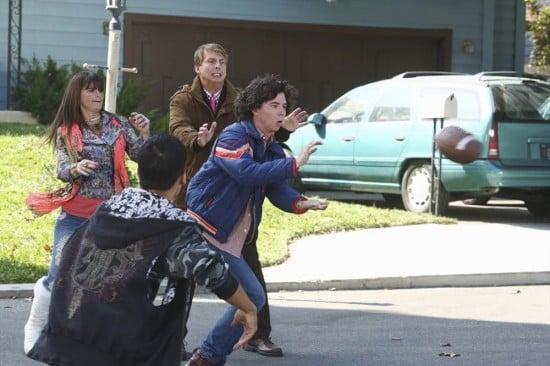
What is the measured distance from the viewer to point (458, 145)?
29.5 ft

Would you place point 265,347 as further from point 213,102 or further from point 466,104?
point 466,104

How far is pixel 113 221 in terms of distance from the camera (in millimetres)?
5039

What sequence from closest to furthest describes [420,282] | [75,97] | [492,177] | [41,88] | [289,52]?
[75,97] → [420,282] → [492,177] → [41,88] → [289,52]

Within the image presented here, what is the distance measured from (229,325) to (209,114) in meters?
1.71

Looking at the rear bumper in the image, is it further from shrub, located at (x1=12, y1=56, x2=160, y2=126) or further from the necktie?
the necktie

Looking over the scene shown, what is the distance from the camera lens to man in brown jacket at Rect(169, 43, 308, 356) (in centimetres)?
791

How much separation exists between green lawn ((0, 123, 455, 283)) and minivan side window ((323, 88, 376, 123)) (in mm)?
1242

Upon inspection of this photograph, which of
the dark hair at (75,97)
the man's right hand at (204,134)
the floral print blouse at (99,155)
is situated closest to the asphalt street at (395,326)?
the floral print blouse at (99,155)

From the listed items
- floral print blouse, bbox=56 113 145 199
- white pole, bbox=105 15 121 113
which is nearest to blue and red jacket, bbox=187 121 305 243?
floral print blouse, bbox=56 113 145 199

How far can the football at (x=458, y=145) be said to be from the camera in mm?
9000

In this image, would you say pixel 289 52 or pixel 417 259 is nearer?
pixel 417 259

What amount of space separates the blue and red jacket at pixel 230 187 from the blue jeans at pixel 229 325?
16cm

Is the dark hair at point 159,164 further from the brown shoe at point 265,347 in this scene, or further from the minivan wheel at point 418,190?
the minivan wheel at point 418,190

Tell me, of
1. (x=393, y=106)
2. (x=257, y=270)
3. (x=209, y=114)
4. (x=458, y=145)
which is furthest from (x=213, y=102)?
(x=393, y=106)
